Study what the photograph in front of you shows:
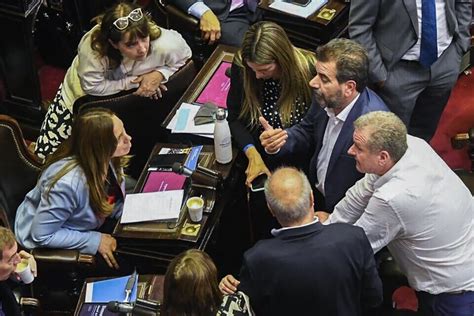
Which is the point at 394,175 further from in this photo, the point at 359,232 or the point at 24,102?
the point at 24,102

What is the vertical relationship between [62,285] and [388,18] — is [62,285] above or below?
below

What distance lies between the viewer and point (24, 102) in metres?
5.07

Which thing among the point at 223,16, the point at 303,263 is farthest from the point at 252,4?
the point at 303,263

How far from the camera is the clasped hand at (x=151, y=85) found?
4.16m

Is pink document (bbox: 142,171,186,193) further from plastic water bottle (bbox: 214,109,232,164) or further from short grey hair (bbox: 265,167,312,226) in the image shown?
short grey hair (bbox: 265,167,312,226)

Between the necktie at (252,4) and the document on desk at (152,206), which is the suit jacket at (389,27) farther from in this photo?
the document on desk at (152,206)

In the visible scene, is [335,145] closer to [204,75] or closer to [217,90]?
[217,90]

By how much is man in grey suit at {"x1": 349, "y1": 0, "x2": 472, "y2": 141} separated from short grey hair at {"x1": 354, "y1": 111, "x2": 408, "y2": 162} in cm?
99

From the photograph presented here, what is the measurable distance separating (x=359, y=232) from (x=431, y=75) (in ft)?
5.14

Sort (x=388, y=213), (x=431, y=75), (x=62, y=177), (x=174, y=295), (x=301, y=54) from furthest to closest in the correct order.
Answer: (x=431, y=75) < (x=301, y=54) < (x=62, y=177) < (x=388, y=213) < (x=174, y=295)

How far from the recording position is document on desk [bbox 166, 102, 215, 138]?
13.1ft

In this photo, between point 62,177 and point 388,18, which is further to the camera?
point 388,18

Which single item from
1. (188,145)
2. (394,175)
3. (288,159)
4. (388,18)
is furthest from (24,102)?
(394,175)

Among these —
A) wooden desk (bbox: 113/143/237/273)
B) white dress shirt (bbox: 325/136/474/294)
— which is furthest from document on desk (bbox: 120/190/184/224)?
white dress shirt (bbox: 325/136/474/294)
